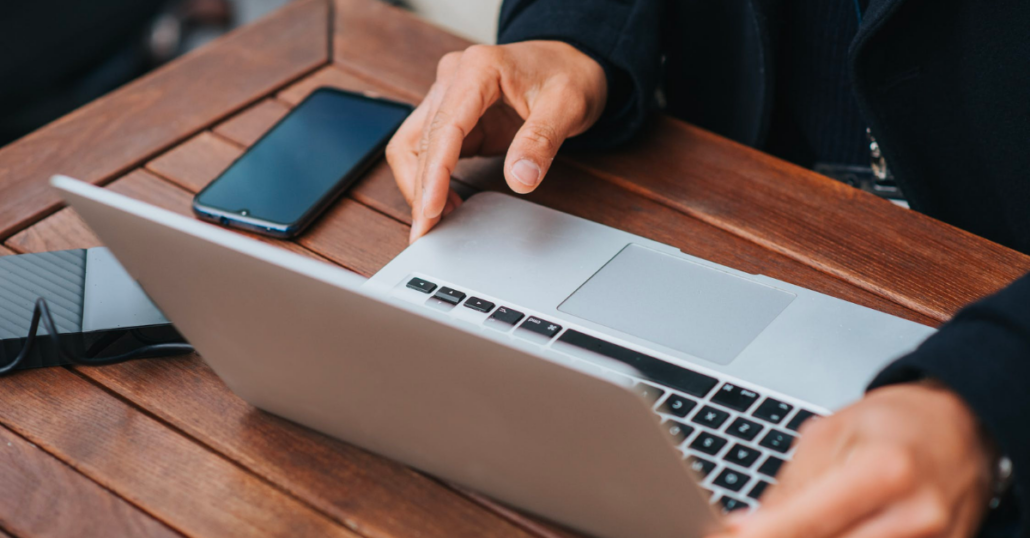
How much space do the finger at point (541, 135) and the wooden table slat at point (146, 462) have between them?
300 mm

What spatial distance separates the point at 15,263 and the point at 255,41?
16.4 inches

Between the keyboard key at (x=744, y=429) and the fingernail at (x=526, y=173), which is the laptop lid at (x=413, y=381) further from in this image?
the fingernail at (x=526, y=173)

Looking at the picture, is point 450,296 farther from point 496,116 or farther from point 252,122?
point 252,122

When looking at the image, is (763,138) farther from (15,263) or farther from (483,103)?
(15,263)

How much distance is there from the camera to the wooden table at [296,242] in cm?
46

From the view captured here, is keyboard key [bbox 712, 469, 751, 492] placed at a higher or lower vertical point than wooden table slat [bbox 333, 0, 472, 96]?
lower

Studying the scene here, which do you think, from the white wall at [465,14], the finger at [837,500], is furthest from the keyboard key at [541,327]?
the white wall at [465,14]

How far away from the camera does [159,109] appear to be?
806 millimetres

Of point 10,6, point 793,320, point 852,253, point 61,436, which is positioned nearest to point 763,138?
point 852,253

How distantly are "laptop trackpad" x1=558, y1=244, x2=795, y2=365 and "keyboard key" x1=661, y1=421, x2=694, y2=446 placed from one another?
7cm

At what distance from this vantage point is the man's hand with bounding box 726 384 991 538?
1.09 ft

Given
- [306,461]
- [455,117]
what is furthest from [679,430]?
[455,117]

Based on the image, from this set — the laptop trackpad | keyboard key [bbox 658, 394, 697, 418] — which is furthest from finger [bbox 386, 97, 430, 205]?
keyboard key [bbox 658, 394, 697, 418]

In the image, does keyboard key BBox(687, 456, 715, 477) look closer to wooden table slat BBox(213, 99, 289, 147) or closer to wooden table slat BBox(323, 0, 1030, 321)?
wooden table slat BBox(323, 0, 1030, 321)
